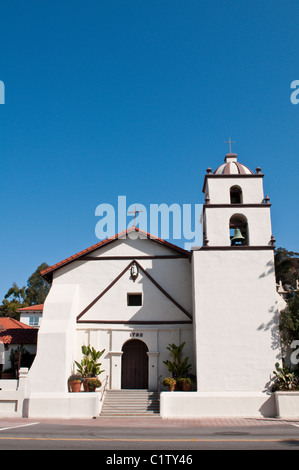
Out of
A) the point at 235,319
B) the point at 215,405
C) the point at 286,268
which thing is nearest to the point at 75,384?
the point at 215,405

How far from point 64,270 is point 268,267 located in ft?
35.7

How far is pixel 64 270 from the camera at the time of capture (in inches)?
914

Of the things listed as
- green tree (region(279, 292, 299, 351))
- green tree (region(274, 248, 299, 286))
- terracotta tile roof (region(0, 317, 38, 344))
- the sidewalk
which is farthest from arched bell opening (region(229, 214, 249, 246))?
green tree (region(274, 248, 299, 286))

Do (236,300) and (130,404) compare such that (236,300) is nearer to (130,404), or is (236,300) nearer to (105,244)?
(130,404)

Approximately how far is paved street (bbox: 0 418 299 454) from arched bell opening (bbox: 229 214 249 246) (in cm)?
830

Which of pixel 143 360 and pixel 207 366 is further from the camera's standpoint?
pixel 143 360

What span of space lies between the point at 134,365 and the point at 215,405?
17.0ft

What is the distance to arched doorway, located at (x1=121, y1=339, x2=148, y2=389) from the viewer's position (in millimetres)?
21328

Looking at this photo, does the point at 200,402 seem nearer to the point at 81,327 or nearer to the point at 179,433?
the point at 179,433

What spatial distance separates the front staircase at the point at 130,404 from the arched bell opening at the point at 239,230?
8.44 meters

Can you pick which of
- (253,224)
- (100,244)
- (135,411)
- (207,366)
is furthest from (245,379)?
(100,244)

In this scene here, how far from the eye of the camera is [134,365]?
2158 centimetres

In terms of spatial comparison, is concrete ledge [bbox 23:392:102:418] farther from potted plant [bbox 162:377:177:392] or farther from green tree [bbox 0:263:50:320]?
green tree [bbox 0:263:50:320]
